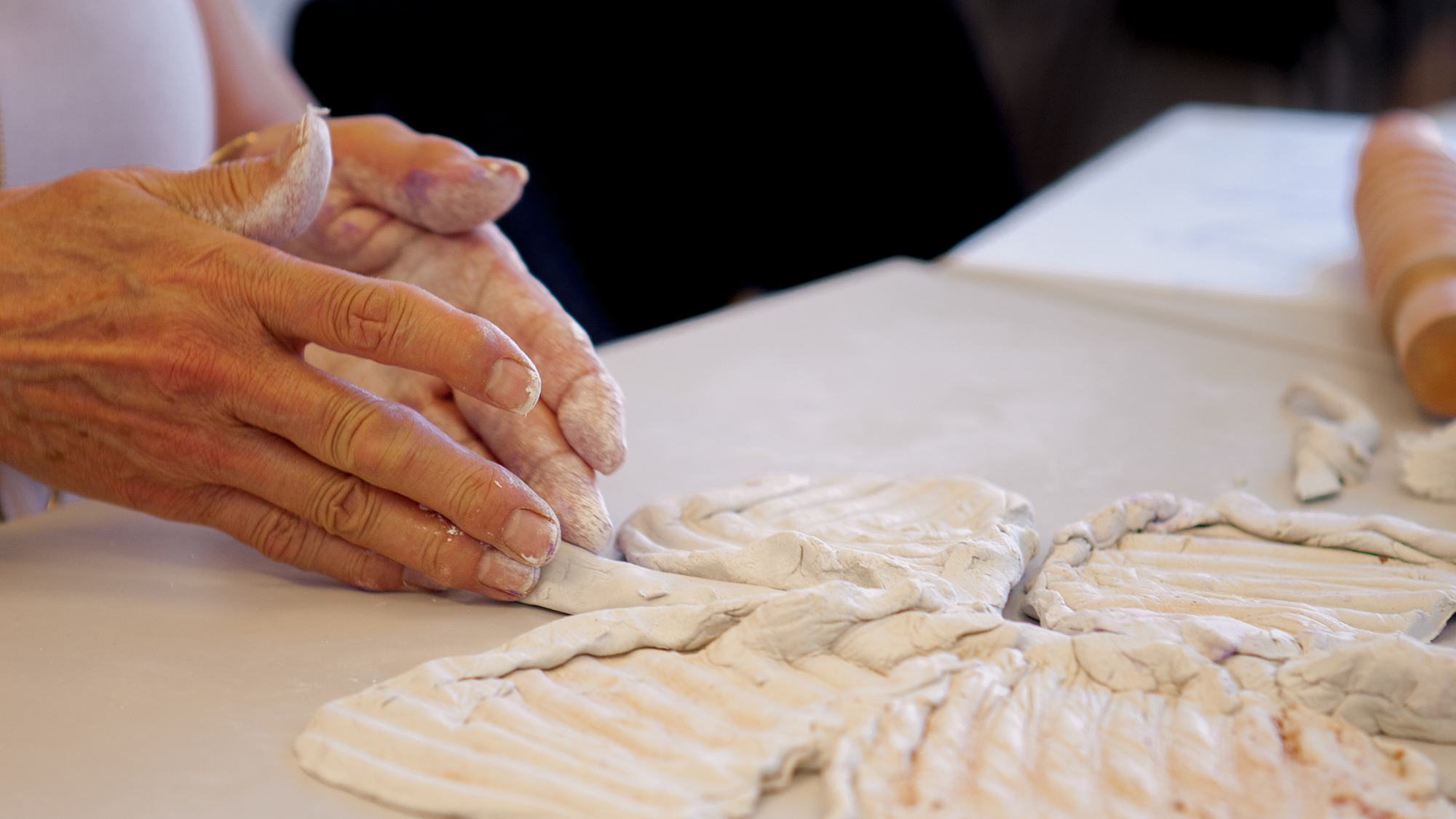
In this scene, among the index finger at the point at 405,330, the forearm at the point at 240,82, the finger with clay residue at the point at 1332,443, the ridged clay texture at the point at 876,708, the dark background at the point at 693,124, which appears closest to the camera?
the ridged clay texture at the point at 876,708

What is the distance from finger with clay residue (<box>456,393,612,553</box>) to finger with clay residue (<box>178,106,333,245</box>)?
0.28 m

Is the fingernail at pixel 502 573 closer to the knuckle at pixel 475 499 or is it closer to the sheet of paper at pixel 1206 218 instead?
the knuckle at pixel 475 499

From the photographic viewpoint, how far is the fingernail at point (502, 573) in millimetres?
936

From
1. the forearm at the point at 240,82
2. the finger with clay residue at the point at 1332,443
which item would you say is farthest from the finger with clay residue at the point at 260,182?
the finger with clay residue at the point at 1332,443

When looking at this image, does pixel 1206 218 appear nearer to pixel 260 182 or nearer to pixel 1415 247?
pixel 1415 247

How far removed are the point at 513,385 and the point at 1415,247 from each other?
1.40 meters

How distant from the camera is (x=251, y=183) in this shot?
37.1 inches

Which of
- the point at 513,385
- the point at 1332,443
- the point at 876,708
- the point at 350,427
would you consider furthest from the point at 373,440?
the point at 1332,443

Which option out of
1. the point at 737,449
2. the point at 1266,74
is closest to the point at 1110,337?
the point at 737,449

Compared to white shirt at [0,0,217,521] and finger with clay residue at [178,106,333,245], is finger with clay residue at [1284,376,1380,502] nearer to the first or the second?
finger with clay residue at [178,106,333,245]

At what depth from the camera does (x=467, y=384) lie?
89cm

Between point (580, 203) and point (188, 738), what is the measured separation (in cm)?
270

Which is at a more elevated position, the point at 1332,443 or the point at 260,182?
the point at 260,182

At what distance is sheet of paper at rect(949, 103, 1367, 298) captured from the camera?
2059mm
